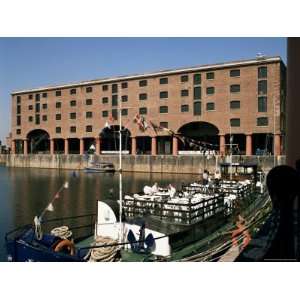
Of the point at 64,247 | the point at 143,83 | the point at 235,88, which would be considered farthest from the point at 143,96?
the point at 64,247

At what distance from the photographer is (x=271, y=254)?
2887mm

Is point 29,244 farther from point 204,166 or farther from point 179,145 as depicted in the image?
point 179,145

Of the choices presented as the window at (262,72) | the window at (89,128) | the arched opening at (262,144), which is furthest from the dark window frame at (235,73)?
the window at (89,128)

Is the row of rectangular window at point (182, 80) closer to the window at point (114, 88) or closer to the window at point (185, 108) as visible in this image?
the window at point (114, 88)

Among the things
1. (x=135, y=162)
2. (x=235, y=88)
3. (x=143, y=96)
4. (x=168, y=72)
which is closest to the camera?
(x=235, y=88)

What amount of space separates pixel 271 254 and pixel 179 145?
109 feet

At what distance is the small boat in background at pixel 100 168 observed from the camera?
3700 centimetres

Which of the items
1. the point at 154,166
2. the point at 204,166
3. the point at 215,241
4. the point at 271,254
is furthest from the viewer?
the point at 154,166

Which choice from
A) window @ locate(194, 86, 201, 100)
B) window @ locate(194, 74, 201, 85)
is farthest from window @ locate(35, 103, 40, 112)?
window @ locate(194, 86, 201, 100)

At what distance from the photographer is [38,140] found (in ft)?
94.3

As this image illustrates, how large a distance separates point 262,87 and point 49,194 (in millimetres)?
14995

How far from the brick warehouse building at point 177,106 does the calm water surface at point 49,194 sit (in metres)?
3.23

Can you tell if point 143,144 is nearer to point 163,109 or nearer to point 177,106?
point 163,109
